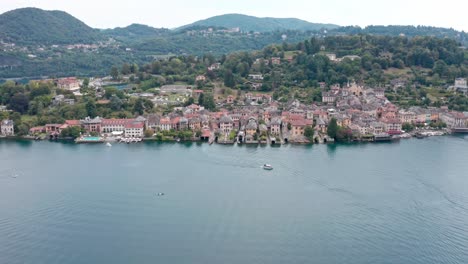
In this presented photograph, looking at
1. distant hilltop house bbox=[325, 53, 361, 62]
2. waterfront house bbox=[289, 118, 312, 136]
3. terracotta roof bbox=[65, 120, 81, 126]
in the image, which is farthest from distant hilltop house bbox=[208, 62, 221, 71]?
waterfront house bbox=[289, 118, 312, 136]

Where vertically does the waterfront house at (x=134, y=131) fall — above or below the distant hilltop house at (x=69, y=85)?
below

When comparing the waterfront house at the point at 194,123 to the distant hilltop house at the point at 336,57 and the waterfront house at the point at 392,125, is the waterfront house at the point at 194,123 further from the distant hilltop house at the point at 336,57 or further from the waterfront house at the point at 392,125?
the distant hilltop house at the point at 336,57

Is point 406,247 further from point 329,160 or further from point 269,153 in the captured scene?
point 269,153

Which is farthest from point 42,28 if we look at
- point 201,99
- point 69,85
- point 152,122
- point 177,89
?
point 152,122

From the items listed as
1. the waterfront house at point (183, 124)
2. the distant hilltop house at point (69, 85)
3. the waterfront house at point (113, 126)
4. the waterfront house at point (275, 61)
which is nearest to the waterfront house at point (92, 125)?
the waterfront house at point (113, 126)

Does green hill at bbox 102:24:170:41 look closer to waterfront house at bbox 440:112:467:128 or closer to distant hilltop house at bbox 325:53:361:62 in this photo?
distant hilltop house at bbox 325:53:361:62
